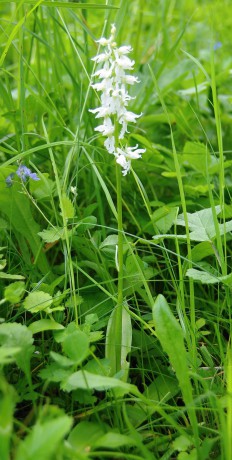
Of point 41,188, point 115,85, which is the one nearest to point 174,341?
point 115,85

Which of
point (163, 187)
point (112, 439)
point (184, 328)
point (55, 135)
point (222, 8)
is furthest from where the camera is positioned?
point (222, 8)

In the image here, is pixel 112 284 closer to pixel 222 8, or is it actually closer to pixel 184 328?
pixel 184 328

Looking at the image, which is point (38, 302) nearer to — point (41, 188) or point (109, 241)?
point (109, 241)

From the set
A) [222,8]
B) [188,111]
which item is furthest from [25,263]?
[222,8]

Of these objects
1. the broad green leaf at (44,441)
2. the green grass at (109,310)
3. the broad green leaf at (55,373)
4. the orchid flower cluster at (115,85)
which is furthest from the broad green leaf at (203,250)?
the broad green leaf at (44,441)

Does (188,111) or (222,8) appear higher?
(222,8)

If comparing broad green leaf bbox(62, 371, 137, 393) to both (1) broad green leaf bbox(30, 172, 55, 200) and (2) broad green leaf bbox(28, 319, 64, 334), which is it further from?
(1) broad green leaf bbox(30, 172, 55, 200)

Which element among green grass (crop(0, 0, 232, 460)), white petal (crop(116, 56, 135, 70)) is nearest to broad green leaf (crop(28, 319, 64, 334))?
green grass (crop(0, 0, 232, 460))
